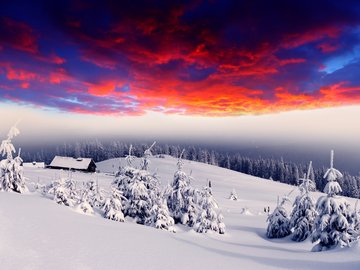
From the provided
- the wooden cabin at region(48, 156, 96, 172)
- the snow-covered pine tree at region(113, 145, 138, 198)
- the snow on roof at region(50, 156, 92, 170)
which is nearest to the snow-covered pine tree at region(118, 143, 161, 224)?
the snow-covered pine tree at region(113, 145, 138, 198)

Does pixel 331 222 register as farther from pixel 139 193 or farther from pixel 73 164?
pixel 73 164

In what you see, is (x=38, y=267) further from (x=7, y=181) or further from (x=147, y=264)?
(x=7, y=181)

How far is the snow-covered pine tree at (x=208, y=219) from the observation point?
29.5 m

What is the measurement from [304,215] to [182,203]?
491 inches

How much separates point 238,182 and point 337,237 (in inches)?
3630

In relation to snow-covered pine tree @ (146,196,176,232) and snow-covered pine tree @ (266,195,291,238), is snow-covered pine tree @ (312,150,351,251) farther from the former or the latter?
snow-covered pine tree @ (146,196,176,232)

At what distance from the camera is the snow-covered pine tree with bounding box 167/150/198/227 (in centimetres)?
3127

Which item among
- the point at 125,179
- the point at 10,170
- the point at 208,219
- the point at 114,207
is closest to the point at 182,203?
the point at 208,219

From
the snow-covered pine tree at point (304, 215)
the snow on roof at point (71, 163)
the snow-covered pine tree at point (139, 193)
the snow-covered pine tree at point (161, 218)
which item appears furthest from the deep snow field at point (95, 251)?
the snow on roof at point (71, 163)

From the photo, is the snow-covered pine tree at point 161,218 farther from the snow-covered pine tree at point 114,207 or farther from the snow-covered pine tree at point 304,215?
the snow-covered pine tree at point 304,215

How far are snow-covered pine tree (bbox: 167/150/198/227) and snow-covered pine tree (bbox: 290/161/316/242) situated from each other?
10217 mm

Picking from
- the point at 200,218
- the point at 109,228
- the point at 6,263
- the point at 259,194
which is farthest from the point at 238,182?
the point at 6,263

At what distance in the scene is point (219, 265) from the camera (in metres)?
Result: 11.4

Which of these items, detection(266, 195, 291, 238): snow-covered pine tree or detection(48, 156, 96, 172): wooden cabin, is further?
detection(48, 156, 96, 172): wooden cabin
